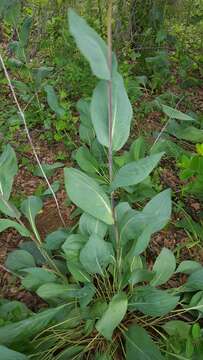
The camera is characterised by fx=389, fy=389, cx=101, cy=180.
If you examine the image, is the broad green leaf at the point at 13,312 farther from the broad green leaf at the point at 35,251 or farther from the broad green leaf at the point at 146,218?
the broad green leaf at the point at 146,218

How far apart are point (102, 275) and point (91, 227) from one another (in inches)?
6.4

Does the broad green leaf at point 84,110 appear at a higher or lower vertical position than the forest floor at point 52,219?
higher

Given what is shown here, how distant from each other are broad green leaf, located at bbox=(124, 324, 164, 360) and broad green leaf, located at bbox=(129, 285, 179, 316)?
8cm

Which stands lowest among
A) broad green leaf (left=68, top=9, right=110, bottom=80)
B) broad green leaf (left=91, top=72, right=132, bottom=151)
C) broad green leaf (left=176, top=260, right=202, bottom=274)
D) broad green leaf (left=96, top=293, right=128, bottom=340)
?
broad green leaf (left=176, top=260, right=202, bottom=274)

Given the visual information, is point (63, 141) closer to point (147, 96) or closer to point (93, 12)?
point (147, 96)

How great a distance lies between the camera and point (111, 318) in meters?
1.10

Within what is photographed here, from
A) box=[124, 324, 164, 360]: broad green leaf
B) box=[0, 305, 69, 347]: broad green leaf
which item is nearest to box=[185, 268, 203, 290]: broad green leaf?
box=[124, 324, 164, 360]: broad green leaf

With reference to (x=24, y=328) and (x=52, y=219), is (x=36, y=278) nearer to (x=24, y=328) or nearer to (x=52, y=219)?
(x=24, y=328)

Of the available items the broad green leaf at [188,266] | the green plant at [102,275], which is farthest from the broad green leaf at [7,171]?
the broad green leaf at [188,266]

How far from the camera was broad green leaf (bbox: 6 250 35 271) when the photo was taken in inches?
57.4

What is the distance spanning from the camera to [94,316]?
1285 mm

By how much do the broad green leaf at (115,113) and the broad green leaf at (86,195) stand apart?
135 mm

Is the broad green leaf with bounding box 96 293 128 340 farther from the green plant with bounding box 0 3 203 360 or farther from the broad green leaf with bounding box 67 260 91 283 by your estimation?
the broad green leaf with bounding box 67 260 91 283

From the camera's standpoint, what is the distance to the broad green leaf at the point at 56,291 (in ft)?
4.09
